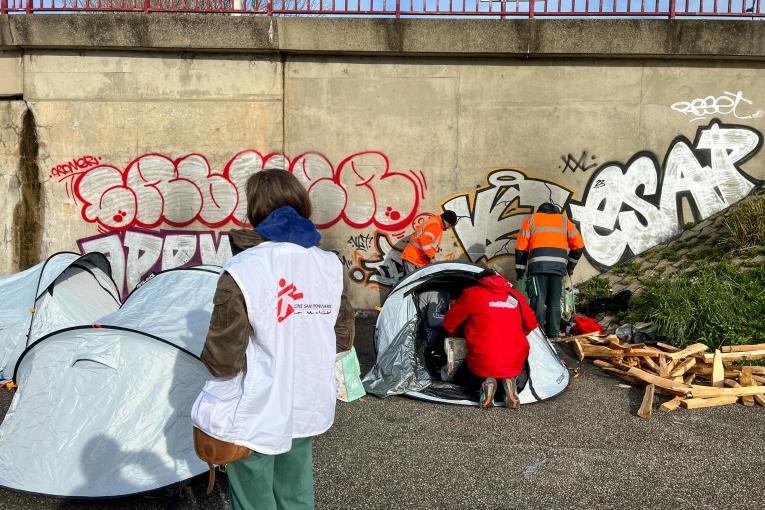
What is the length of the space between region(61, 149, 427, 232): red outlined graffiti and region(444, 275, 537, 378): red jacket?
166 inches

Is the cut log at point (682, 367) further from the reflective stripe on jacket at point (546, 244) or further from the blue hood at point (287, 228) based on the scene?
the blue hood at point (287, 228)

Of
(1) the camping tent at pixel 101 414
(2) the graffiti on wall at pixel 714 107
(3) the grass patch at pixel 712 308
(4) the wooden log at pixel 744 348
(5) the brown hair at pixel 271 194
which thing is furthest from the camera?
(2) the graffiti on wall at pixel 714 107

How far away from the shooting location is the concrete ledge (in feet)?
30.2

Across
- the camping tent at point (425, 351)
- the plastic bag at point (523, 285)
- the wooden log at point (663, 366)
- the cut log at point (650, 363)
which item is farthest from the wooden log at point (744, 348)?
the plastic bag at point (523, 285)

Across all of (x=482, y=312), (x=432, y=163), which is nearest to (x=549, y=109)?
(x=432, y=163)

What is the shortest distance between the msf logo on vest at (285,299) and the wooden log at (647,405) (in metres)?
3.94

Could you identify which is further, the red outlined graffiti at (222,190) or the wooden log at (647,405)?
the red outlined graffiti at (222,190)

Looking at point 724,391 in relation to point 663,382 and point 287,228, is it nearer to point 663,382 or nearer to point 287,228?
point 663,382

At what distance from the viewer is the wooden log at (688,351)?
6131mm

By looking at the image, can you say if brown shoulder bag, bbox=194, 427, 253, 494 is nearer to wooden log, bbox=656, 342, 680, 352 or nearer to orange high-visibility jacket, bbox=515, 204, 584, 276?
wooden log, bbox=656, 342, 680, 352

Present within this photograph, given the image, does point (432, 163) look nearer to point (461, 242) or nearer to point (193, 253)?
point (461, 242)

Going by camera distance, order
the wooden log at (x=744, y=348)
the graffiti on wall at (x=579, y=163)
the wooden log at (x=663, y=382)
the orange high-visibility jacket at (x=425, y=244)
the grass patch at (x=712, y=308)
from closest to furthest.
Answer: the wooden log at (x=663, y=382) → the wooden log at (x=744, y=348) → the grass patch at (x=712, y=308) → the orange high-visibility jacket at (x=425, y=244) → the graffiti on wall at (x=579, y=163)

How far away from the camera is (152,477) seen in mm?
3699

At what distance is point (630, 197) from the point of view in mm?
9719
